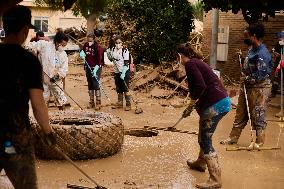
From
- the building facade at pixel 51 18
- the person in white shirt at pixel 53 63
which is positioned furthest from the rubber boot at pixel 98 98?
the building facade at pixel 51 18

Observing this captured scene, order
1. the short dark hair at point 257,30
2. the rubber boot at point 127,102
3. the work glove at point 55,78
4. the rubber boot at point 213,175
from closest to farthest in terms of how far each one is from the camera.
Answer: the rubber boot at point 213,175 → the short dark hair at point 257,30 → the work glove at point 55,78 → the rubber boot at point 127,102

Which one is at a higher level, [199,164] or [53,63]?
[53,63]

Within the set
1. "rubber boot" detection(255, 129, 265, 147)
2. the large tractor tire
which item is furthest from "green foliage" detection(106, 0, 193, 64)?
the large tractor tire

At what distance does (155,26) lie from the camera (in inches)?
663

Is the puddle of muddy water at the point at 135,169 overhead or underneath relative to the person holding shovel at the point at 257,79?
underneath

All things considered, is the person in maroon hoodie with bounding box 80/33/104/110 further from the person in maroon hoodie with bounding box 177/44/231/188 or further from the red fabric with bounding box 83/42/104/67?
the person in maroon hoodie with bounding box 177/44/231/188

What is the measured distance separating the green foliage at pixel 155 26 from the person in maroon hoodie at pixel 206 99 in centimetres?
1025

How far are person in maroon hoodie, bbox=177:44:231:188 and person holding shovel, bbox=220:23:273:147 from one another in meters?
1.83

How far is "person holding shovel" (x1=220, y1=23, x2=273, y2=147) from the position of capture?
25.6ft

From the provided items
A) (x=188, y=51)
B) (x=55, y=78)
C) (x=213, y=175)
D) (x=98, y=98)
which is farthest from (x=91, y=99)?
(x=213, y=175)

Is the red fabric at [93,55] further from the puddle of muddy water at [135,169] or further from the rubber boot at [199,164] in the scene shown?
the rubber boot at [199,164]

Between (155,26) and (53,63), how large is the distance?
22.4ft

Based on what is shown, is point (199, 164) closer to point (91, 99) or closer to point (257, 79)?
point (257, 79)

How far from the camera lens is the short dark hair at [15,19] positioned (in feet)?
12.3
